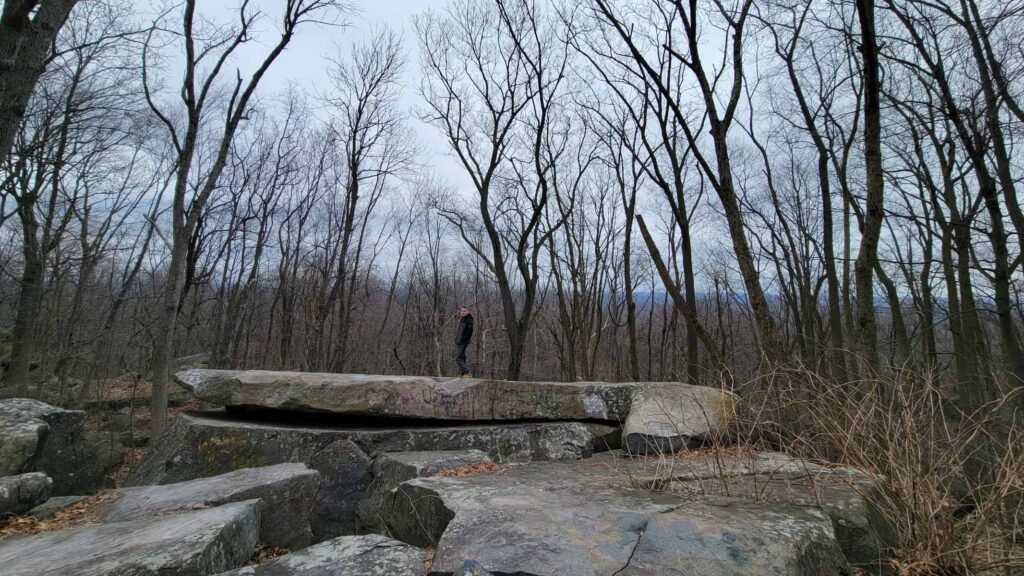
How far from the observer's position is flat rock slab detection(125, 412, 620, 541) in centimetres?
449

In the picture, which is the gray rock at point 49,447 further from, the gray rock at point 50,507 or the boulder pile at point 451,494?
the boulder pile at point 451,494

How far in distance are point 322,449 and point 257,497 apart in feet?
5.11

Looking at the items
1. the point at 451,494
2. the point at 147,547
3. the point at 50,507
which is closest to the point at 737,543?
the point at 451,494

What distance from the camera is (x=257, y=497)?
322cm

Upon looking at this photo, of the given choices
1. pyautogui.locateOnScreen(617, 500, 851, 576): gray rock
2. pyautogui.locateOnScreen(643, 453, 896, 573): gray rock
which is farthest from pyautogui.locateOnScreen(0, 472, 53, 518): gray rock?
pyautogui.locateOnScreen(643, 453, 896, 573): gray rock

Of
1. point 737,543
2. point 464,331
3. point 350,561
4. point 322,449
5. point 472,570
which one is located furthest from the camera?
point 464,331

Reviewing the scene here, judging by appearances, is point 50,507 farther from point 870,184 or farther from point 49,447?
point 870,184

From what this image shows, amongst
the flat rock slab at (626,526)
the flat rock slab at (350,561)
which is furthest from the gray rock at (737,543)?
the flat rock slab at (350,561)

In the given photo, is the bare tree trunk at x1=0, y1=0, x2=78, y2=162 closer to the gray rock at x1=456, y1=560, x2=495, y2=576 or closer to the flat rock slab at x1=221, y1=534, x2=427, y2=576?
the flat rock slab at x1=221, y1=534, x2=427, y2=576

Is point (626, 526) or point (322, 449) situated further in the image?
point (322, 449)

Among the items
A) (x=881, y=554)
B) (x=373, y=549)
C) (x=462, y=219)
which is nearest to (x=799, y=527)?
(x=881, y=554)

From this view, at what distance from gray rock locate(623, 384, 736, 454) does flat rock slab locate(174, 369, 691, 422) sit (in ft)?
0.83

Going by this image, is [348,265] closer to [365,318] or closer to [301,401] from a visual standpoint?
[365,318]

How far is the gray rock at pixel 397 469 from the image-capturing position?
3947mm
